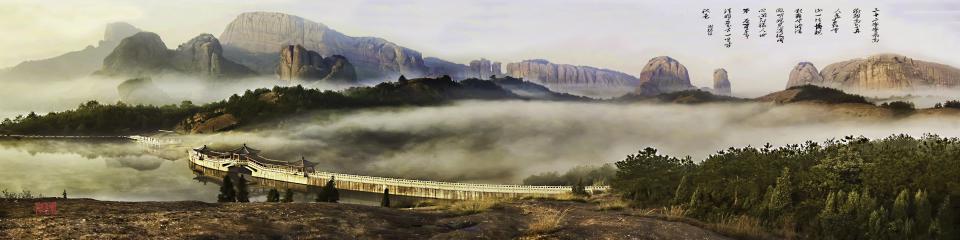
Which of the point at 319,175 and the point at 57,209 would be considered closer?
the point at 57,209

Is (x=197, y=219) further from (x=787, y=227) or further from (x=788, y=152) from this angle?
(x=788, y=152)

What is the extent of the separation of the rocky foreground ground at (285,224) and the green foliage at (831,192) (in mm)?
13094

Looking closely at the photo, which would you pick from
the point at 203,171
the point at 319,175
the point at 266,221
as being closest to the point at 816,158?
the point at 266,221

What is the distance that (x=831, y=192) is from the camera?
119 feet

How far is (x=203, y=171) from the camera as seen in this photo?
186 m

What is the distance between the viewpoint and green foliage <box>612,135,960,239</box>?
32438 mm

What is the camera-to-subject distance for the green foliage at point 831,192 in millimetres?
32438

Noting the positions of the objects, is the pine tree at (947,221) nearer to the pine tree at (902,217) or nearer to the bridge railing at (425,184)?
the pine tree at (902,217)

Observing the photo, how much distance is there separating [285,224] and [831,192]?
28849 millimetres

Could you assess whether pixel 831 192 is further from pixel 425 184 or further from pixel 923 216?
pixel 425 184

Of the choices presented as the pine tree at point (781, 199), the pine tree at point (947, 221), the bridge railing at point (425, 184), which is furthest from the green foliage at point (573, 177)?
the pine tree at point (947, 221)

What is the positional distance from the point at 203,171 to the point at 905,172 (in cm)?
17677
